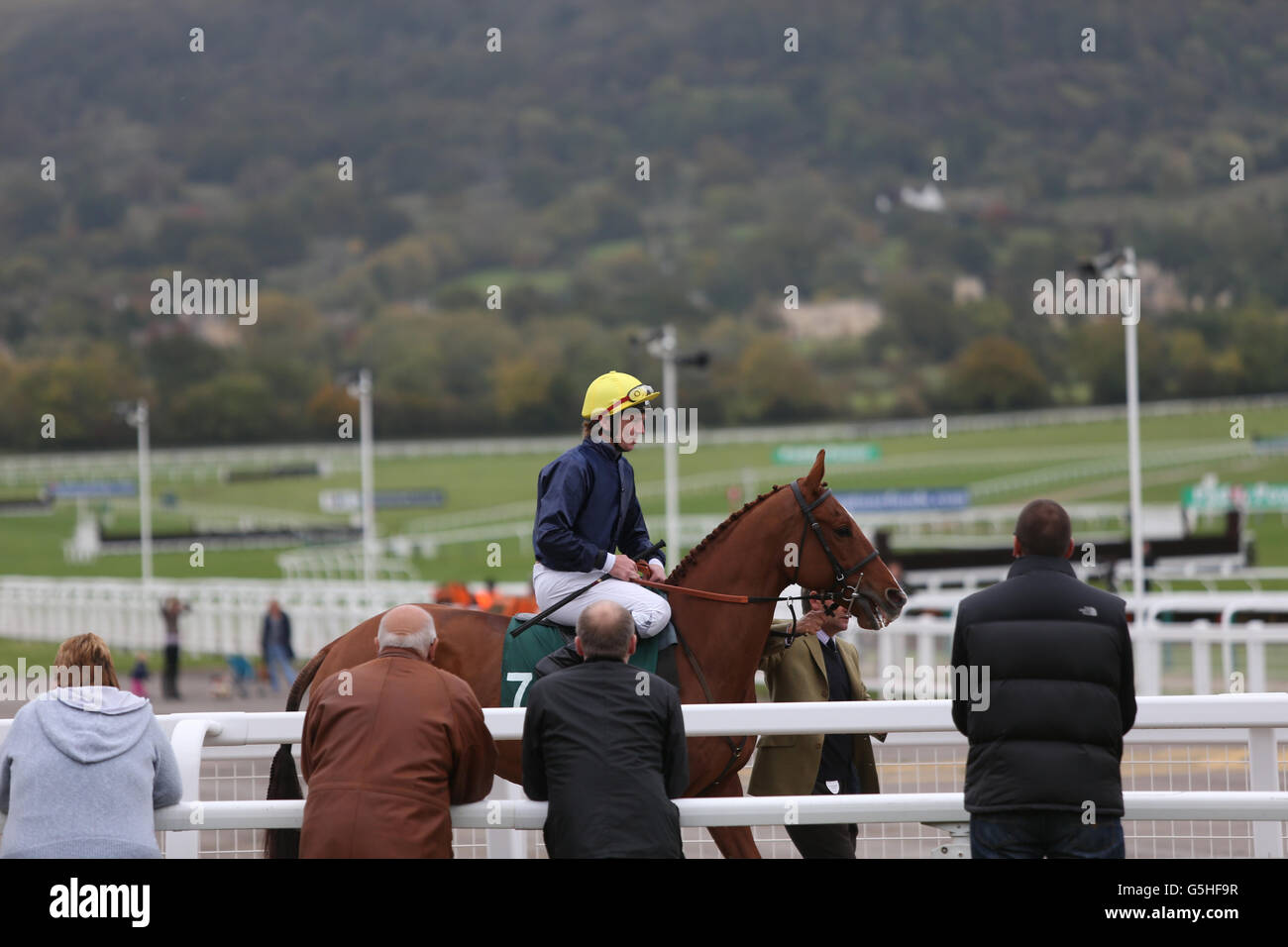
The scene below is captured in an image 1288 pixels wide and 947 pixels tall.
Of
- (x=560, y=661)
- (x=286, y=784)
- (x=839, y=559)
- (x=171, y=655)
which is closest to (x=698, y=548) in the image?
(x=839, y=559)

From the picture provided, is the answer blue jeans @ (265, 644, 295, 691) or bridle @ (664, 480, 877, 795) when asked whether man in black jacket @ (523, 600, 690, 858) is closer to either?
bridle @ (664, 480, 877, 795)

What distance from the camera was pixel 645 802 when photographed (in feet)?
13.1

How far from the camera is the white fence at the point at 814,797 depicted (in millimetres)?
4020

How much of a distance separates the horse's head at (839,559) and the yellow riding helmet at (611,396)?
0.66 meters

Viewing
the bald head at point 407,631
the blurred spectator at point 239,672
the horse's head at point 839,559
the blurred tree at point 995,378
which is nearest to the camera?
the bald head at point 407,631

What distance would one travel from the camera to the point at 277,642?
19.5 metres

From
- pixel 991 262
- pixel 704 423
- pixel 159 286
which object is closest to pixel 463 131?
pixel 991 262

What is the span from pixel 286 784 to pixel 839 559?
206 centimetres

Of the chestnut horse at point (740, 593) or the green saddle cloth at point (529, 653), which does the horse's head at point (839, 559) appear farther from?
the green saddle cloth at point (529, 653)

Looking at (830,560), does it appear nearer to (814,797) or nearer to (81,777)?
(814,797)

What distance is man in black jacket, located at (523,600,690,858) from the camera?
3951 mm

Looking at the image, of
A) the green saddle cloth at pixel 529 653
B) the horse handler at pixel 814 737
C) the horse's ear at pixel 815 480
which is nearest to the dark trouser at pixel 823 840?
the horse handler at pixel 814 737

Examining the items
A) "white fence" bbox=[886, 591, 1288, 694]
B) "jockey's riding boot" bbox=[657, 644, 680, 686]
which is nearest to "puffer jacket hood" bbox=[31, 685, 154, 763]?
"jockey's riding boot" bbox=[657, 644, 680, 686]

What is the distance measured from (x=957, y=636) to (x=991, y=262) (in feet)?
368
